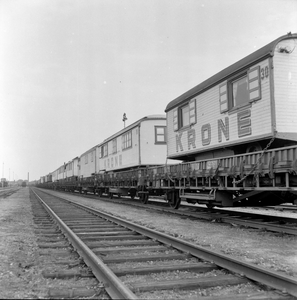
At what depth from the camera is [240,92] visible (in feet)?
31.3

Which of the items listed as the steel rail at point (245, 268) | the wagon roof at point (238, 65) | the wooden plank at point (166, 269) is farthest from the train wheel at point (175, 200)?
the wooden plank at point (166, 269)

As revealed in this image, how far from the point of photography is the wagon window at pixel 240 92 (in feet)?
30.3

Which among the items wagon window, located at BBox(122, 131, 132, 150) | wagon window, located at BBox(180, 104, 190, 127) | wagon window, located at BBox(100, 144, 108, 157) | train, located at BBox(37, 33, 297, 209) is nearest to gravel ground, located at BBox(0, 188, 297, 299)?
train, located at BBox(37, 33, 297, 209)

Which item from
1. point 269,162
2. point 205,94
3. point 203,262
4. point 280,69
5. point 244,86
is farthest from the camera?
point 205,94

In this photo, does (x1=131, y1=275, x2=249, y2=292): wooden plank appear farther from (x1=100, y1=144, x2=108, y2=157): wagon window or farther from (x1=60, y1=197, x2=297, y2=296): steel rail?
(x1=100, y1=144, x2=108, y2=157): wagon window

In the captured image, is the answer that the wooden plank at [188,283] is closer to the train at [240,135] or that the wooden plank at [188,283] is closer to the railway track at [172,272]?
the railway track at [172,272]

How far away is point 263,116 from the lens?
853cm

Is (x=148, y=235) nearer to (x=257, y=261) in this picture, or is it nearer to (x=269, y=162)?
(x=257, y=261)

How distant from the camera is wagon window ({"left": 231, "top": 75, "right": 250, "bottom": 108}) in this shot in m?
9.25

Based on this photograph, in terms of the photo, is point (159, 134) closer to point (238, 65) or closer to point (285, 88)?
point (238, 65)

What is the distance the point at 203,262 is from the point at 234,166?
4.13 meters

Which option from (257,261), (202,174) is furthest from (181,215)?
(257,261)

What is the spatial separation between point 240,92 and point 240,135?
1.22 meters

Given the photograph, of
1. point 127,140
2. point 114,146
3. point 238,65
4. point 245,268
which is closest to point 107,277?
point 245,268
